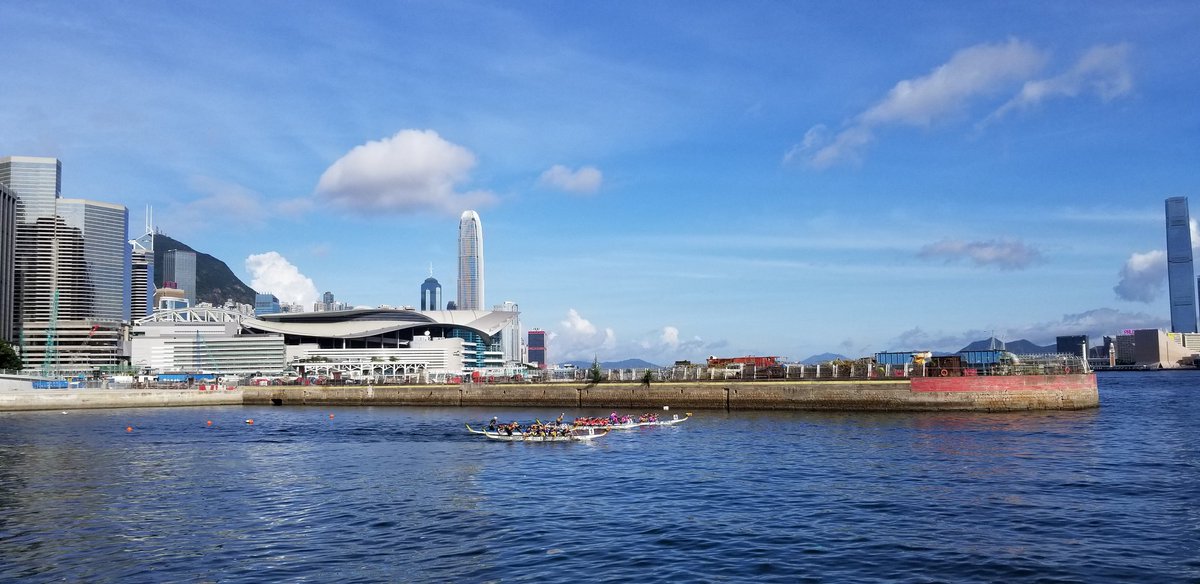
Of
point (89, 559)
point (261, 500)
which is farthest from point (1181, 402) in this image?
point (89, 559)

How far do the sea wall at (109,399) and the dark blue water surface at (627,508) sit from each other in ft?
208

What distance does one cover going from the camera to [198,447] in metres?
63.8

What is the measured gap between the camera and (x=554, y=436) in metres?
64.0

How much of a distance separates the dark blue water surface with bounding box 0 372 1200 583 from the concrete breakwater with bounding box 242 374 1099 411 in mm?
12428

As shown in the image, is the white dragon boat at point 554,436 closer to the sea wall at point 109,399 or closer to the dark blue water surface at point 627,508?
the dark blue water surface at point 627,508

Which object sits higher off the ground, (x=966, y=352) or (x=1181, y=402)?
(x=966, y=352)

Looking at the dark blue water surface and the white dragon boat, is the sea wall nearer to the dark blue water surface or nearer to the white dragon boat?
the dark blue water surface

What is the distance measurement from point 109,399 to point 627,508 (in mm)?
113349

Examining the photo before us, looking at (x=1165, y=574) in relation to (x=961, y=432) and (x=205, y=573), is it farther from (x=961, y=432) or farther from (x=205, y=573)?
(x=961, y=432)

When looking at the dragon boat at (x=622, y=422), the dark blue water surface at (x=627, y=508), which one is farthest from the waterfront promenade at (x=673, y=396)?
the dragon boat at (x=622, y=422)

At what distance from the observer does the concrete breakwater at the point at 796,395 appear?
7869cm

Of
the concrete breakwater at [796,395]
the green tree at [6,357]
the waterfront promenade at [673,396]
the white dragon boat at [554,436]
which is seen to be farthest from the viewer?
the green tree at [6,357]

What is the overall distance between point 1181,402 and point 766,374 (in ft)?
186

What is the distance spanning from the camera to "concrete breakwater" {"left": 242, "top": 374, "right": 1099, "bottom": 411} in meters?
78.7
